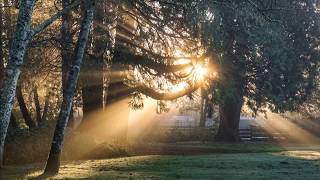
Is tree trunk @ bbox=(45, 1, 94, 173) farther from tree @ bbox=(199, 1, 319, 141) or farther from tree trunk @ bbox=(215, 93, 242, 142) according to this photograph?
tree trunk @ bbox=(215, 93, 242, 142)

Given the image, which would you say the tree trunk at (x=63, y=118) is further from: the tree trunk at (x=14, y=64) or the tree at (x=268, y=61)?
the tree at (x=268, y=61)

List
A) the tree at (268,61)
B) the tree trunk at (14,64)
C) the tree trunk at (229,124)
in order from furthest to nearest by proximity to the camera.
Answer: the tree trunk at (229,124)
the tree at (268,61)
the tree trunk at (14,64)

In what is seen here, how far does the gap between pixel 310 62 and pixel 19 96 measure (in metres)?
21.6

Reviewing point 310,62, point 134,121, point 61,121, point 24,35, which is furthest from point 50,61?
point 134,121

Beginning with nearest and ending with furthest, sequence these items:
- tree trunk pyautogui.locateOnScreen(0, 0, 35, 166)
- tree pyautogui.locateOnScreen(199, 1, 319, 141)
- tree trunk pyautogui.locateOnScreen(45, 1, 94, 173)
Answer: tree trunk pyautogui.locateOnScreen(0, 0, 35, 166)
tree trunk pyautogui.locateOnScreen(45, 1, 94, 173)
tree pyautogui.locateOnScreen(199, 1, 319, 141)

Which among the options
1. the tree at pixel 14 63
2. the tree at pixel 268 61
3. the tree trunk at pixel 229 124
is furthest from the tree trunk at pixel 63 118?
the tree trunk at pixel 229 124

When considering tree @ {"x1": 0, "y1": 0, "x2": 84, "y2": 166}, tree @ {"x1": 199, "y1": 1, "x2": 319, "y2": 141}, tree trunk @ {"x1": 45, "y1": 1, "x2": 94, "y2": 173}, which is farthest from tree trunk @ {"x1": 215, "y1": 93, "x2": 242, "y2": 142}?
tree @ {"x1": 0, "y1": 0, "x2": 84, "y2": 166}

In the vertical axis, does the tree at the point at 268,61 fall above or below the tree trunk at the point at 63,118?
above

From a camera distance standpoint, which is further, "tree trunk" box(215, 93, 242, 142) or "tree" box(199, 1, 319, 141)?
"tree trunk" box(215, 93, 242, 142)

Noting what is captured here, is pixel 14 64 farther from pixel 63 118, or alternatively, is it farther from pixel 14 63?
pixel 63 118

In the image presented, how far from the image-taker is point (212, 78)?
25891 mm

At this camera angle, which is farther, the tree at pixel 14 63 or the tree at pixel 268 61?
the tree at pixel 268 61

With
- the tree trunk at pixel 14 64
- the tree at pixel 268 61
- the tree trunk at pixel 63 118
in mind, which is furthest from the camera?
the tree at pixel 268 61

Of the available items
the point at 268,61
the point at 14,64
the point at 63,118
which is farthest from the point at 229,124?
the point at 14,64
